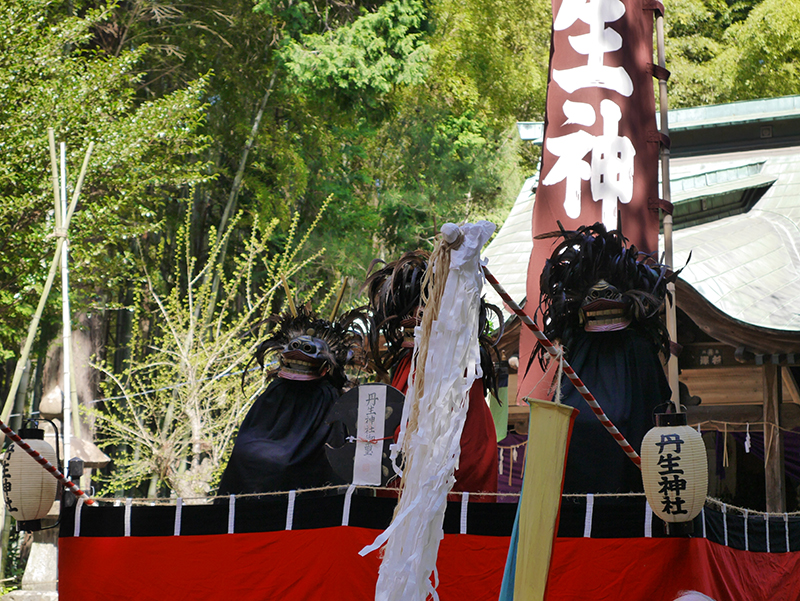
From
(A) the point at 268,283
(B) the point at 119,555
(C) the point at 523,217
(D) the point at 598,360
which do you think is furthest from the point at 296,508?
(A) the point at 268,283

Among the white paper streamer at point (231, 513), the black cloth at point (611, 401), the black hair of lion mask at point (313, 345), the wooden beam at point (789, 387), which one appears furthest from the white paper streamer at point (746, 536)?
the wooden beam at point (789, 387)

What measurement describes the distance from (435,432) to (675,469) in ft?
3.89

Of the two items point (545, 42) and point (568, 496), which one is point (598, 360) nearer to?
point (568, 496)

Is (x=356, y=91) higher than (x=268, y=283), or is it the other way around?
(x=356, y=91)

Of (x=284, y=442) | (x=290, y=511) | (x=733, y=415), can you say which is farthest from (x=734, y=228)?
(x=290, y=511)

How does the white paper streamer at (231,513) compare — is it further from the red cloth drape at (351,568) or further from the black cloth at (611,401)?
the black cloth at (611,401)

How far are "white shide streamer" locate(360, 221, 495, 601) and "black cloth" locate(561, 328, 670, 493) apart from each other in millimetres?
1369

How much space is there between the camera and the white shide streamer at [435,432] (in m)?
2.93

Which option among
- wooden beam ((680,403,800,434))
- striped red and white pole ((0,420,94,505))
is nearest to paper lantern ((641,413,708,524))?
striped red and white pole ((0,420,94,505))

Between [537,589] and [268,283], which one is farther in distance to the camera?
[268,283]

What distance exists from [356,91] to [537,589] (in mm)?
10492

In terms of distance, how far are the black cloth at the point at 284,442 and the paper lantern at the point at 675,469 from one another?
2.00 metres

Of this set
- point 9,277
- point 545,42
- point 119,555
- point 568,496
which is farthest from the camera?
point 545,42

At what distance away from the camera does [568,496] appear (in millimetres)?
4062
